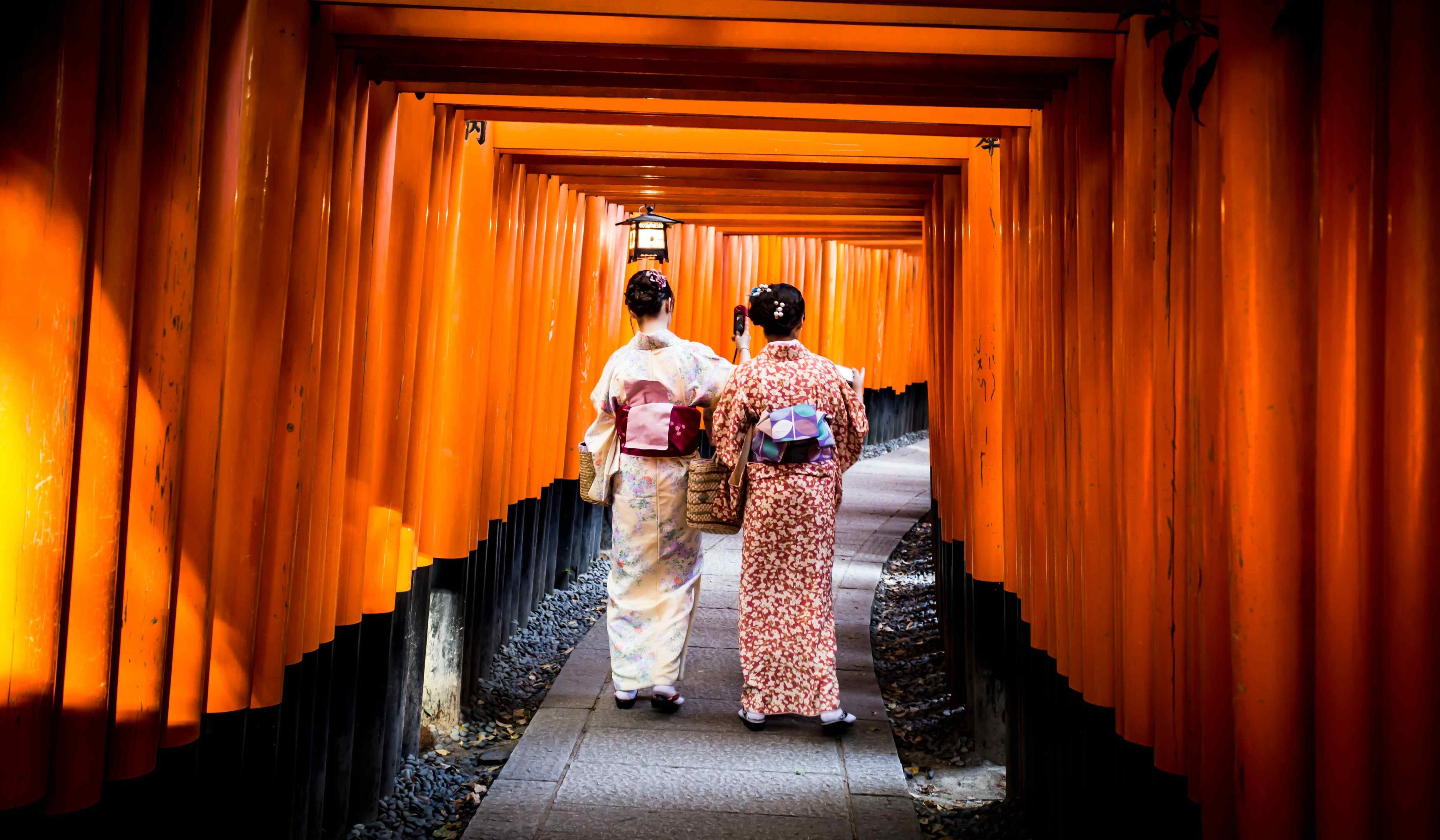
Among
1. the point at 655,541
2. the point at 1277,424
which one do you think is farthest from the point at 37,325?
the point at 655,541

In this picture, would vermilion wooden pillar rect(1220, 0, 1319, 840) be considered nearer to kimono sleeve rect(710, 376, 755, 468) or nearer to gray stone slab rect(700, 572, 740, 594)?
kimono sleeve rect(710, 376, 755, 468)

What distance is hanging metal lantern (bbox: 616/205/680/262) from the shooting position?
21.4 feet

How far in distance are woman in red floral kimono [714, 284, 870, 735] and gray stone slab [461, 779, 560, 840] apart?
43.0 inches

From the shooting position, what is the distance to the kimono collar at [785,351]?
14.0ft

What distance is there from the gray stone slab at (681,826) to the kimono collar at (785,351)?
1.86 metres

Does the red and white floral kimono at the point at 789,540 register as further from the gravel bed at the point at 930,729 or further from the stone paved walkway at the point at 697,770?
the gravel bed at the point at 930,729

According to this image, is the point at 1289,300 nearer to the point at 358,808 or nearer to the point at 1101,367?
the point at 1101,367

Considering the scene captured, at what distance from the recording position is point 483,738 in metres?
4.46

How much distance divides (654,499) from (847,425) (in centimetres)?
96

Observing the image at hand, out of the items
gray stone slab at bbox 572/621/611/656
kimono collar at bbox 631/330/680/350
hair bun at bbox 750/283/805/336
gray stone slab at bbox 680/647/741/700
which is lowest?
gray stone slab at bbox 680/647/741/700

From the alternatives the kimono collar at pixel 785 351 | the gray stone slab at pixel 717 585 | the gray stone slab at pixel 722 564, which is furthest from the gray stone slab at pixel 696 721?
the gray stone slab at pixel 722 564

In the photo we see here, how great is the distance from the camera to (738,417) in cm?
428

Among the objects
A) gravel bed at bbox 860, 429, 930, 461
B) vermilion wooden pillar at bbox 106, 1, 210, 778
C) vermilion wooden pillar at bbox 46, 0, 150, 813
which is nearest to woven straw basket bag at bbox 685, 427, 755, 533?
vermilion wooden pillar at bbox 106, 1, 210, 778

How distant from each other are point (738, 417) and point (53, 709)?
9.57ft
